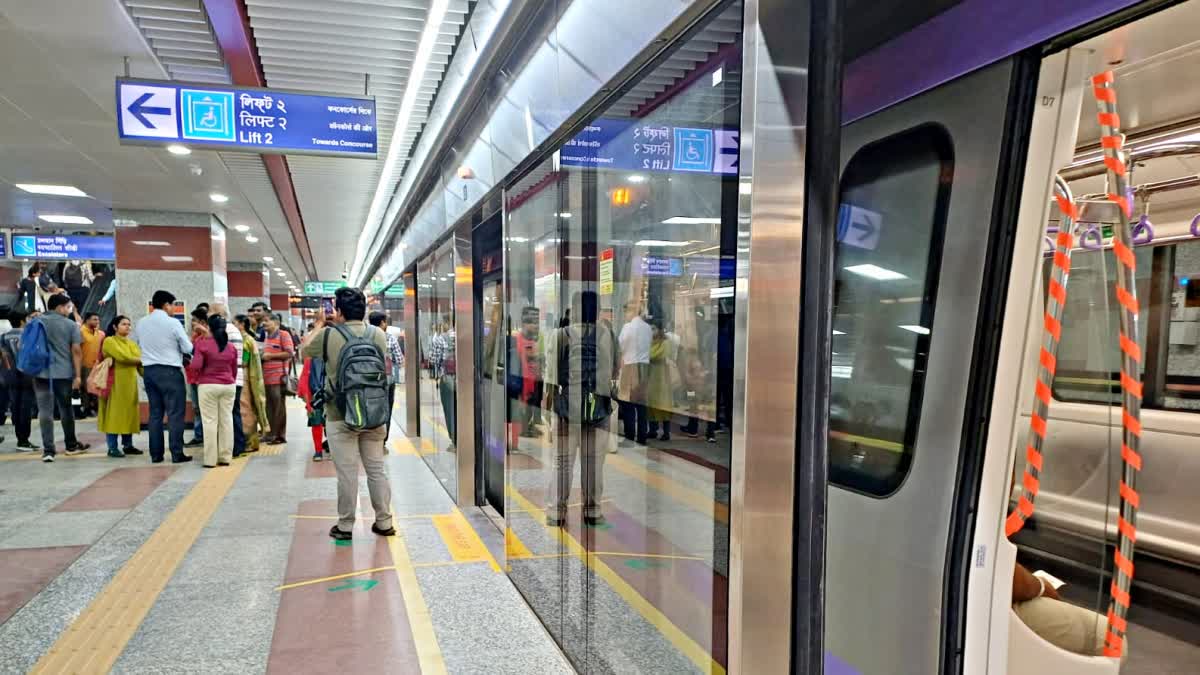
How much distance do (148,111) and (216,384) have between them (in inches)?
118

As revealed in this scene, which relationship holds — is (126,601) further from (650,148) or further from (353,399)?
(650,148)

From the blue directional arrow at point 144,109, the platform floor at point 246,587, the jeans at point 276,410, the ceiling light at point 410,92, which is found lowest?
the platform floor at point 246,587

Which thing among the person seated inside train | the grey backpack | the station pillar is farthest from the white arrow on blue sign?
the station pillar

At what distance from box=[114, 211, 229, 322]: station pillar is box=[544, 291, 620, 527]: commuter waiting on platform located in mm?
8491

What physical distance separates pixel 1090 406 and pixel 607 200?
4.07 m

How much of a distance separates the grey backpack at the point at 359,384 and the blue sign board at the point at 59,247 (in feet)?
38.9

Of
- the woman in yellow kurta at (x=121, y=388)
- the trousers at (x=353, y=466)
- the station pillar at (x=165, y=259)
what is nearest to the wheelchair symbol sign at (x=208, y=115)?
the trousers at (x=353, y=466)

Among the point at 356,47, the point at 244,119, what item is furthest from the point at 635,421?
the point at 244,119

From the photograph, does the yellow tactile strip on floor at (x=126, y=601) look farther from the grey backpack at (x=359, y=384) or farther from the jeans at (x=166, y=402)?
the jeans at (x=166, y=402)

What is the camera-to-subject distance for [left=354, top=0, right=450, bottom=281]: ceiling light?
12.8 ft

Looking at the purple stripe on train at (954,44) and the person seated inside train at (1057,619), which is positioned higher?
the purple stripe on train at (954,44)

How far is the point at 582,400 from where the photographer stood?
292 centimetres

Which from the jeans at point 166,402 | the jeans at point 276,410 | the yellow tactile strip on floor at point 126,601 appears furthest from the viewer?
the jeans at point 276,410

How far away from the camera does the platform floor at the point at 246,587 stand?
2.91m
